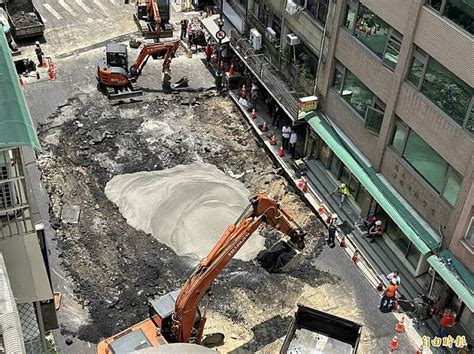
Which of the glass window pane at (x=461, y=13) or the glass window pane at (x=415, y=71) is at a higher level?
the glass window pane at (x=461, y=13)

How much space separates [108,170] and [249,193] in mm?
8294

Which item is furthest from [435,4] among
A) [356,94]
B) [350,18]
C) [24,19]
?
[24,19]

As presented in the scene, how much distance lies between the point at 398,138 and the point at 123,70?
820 inches

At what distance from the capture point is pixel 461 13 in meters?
25.5

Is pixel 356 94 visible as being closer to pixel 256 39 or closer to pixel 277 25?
pixel 277 25

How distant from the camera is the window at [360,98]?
3188 cm

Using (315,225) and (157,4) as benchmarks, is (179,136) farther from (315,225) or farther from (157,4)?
(157,4)

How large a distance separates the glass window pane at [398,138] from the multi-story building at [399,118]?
0.06m

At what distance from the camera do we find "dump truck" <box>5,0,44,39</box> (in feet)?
159

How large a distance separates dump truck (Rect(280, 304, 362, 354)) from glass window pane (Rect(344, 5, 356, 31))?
48.8ft

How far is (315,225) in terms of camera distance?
1351 inches

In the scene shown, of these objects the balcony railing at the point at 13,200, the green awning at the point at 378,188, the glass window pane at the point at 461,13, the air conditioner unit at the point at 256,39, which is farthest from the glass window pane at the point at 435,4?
the balcony railing at the point at 13,200

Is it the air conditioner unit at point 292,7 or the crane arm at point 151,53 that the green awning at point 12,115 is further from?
the crane arm at point 151,53

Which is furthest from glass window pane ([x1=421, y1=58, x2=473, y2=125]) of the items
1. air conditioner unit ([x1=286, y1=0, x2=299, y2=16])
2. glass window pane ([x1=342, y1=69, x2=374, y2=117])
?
air conditioner unit ([x1=286, y1=0, x2=299, y2=16])
